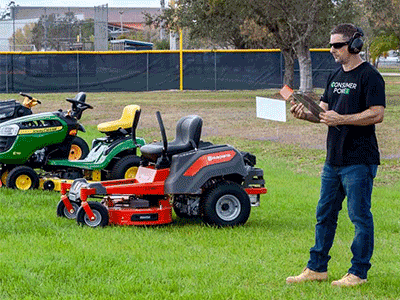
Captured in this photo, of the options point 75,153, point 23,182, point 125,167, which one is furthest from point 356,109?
point 75,153

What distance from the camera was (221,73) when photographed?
145 ft

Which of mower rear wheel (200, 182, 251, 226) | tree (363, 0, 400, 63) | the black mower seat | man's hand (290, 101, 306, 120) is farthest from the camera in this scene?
tree (363, 0, 400, 63)

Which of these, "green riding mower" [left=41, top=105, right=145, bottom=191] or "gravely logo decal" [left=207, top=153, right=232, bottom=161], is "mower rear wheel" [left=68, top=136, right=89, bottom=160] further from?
"gravely logo decal" [left=207, top=153, right=232, bottom=161]

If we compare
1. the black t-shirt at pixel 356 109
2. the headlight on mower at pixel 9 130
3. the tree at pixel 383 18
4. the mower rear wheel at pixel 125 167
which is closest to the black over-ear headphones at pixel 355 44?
the black t-shirt at pixel 356 109

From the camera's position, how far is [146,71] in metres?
43.8

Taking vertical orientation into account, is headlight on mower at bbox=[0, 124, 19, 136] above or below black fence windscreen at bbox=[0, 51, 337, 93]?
below

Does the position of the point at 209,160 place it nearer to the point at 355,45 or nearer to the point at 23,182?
the point at 355,45

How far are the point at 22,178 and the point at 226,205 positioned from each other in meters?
3.73

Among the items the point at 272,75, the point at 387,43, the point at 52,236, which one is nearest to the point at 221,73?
the point at 272,75

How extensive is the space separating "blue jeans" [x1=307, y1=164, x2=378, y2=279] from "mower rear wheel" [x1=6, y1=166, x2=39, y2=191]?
5.85 meters

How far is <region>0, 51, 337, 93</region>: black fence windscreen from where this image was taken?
42.1 meters

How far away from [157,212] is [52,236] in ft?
4.03

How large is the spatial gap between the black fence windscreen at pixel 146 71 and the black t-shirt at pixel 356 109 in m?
36.8

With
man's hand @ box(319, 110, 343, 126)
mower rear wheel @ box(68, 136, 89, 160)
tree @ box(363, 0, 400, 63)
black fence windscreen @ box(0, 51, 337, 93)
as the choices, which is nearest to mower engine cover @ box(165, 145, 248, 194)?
man's hand @ box(319, 110, 343, 126)
